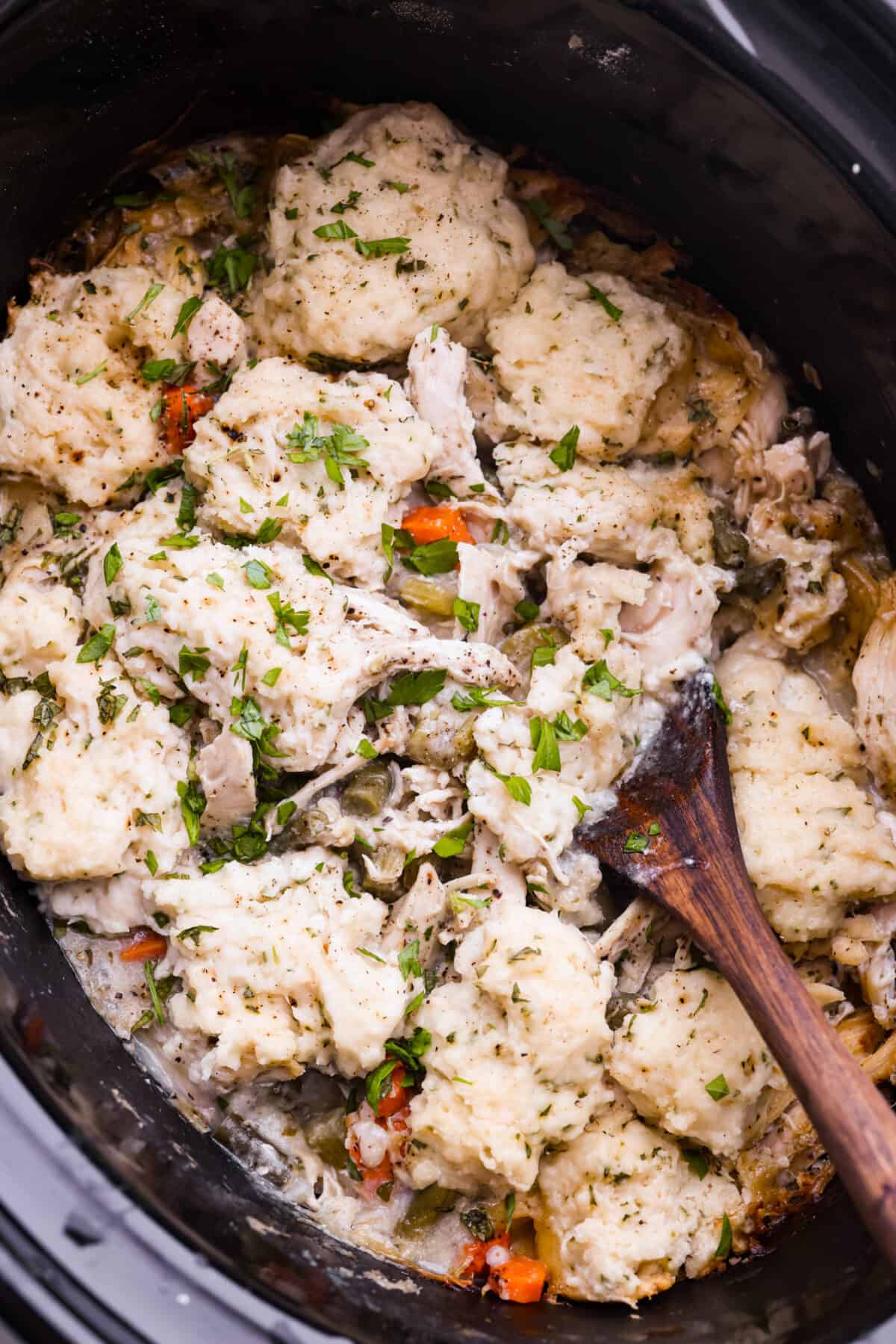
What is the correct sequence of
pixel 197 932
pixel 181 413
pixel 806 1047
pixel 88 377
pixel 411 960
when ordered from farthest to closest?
1. pixel 181 413
2. pixel 88 377
3. pixel 411 960
4. pixel 197 932
5. pixel 806 1047

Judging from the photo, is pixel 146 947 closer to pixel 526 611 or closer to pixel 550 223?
pixel 526 611

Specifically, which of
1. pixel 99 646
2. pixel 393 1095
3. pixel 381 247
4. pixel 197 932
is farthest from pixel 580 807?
pixel 381 247

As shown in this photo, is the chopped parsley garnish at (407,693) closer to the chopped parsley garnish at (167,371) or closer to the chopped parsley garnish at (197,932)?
the chopped parsley garnish at (197,932)

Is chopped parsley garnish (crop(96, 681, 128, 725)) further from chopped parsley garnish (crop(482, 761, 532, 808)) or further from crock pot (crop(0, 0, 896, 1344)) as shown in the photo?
chopped parsley garnish (crop(482, 761, 532, 808))

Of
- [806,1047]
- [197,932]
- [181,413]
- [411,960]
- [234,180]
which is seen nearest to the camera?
[806,1047]

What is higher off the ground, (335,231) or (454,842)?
(335,231)

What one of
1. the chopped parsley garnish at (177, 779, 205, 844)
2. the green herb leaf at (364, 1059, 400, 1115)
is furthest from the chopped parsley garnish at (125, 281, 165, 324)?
the green herb leaf at (364, 1059, 400, 1115)
